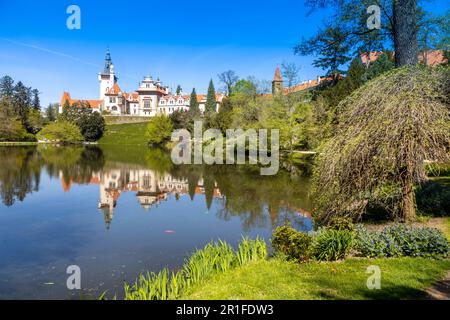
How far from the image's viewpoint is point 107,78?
105m

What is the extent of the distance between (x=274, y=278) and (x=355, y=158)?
14.1 feet

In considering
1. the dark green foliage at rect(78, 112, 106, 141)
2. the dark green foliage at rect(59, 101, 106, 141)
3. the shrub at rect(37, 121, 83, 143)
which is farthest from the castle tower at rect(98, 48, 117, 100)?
the shrub at rect(37, 121, 83, 143)

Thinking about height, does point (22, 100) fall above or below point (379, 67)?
above

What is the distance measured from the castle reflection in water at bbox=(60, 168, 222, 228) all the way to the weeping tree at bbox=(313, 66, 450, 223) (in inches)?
325

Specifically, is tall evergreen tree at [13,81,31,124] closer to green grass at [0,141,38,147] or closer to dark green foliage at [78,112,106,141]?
green grass at [0,141,38,147]

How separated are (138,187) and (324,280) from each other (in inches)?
675

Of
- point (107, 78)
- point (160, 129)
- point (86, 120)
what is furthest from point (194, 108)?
point (107, 78)

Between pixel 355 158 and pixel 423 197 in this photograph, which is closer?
pixel 355 158

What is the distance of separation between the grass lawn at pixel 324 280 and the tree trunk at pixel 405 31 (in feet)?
22.9

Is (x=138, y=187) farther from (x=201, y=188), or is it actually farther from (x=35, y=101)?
(x=35, y=101)

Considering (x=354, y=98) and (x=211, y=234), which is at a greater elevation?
(x=354, y=98)

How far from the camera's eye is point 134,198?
60.2 feet
